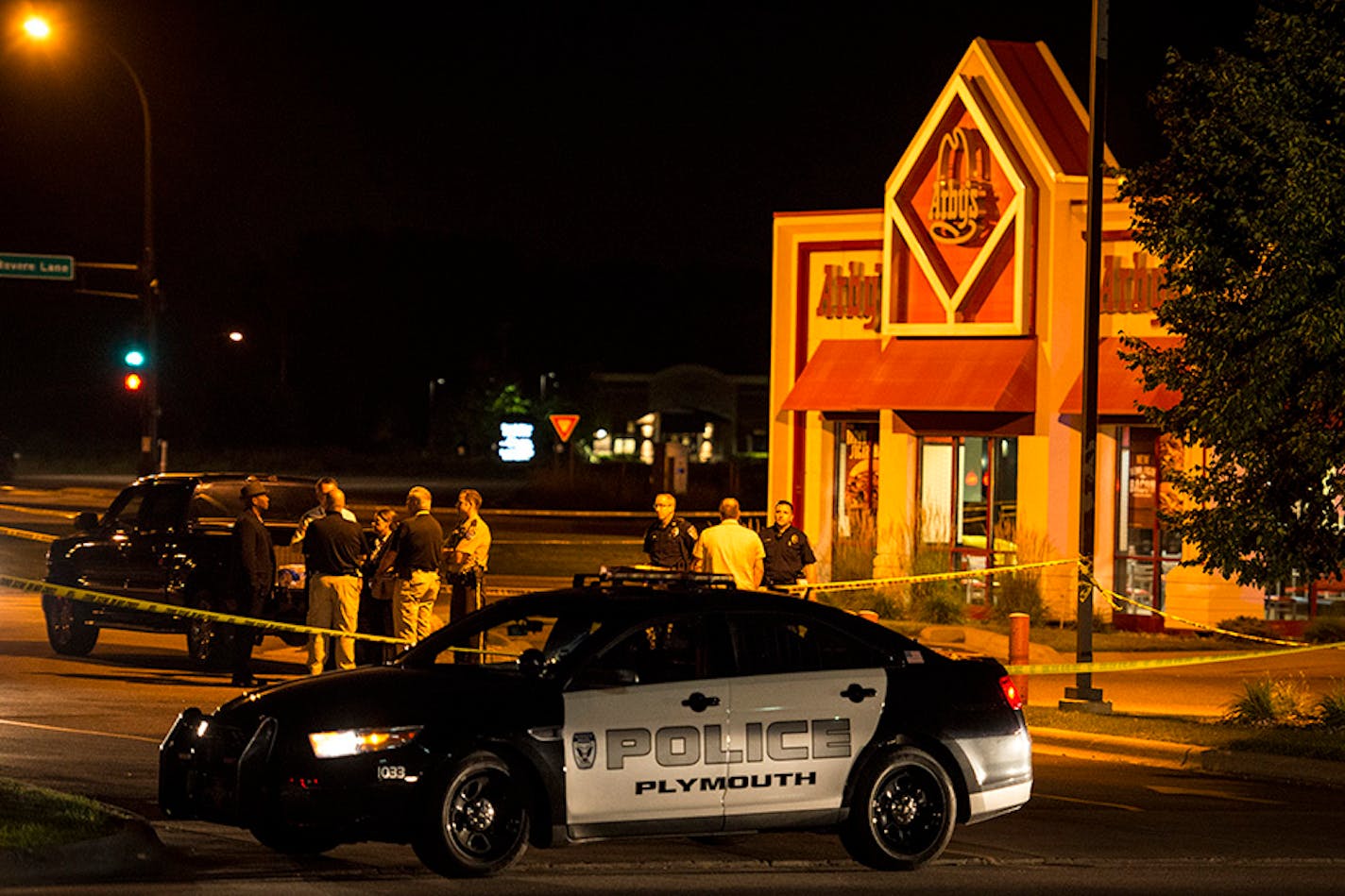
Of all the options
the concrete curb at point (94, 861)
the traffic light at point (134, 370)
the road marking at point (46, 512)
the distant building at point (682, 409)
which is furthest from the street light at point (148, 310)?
the distant building at point (682, 409)

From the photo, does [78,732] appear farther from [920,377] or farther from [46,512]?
[46,512]

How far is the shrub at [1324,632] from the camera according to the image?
78.7 ft

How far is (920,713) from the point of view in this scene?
976cm

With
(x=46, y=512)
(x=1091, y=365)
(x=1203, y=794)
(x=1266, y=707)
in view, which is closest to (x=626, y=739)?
(x=1203, y=794)

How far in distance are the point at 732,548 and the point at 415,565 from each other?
9.09 ft

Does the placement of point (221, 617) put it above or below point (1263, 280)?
below

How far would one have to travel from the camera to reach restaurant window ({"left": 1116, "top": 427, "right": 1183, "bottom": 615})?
26.1m

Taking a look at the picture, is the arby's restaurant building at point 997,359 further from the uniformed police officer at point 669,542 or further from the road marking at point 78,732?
the road marking at point 78,732

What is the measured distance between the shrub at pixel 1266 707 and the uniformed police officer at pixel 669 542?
5.08 metres

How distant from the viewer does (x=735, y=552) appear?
1731 centimetres

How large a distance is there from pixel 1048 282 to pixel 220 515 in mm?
12144

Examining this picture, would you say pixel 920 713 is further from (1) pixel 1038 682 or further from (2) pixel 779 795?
(1) pixel 1038 682

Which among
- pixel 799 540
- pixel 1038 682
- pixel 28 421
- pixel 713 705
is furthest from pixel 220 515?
pixel 28 421

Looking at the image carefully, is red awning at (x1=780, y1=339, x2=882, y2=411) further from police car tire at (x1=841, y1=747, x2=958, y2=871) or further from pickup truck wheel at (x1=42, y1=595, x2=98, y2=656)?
police car tire at (x1=841, y1=747, x2=958, y2=871)
